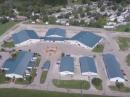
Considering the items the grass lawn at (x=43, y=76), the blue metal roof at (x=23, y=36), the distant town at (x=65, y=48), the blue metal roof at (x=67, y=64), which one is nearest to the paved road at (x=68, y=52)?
the distant town at (x=65, y=48)

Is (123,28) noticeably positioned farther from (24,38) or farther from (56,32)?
(24,38)

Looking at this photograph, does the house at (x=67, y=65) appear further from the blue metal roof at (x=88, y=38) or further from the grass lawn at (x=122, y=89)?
the blue metal roof at (x=88, y=38)

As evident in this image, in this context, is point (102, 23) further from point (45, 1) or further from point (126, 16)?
point (45, 1)

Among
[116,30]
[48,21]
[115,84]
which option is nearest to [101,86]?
[115,84]

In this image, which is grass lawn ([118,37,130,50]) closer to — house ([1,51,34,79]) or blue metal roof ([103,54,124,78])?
blue metal roof ([103,54,124,78])

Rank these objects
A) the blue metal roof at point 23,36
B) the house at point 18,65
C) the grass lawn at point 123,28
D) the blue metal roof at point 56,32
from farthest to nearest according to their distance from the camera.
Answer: the grass lawn at point 123,28 < the blue metal roof at point 56,32 < the blue metal roof at point 23,36 < the house at point 18,65
